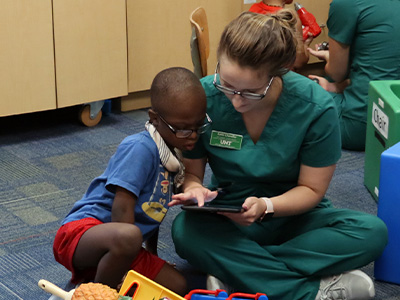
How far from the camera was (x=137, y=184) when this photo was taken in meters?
1.68

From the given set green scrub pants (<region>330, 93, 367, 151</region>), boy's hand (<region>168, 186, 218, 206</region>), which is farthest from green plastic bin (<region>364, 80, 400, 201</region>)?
boy's hand (<region>168, 186, 218, 206</region>)

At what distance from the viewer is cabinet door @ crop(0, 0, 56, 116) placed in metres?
2.97

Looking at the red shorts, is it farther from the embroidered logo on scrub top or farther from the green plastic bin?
the green plastic bin

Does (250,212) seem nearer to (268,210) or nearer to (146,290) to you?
(268,210)

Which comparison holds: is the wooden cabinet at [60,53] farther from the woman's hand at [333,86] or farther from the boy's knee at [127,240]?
the boy's knee at [127,240]

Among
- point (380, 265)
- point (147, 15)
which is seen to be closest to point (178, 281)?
point (380, 265)

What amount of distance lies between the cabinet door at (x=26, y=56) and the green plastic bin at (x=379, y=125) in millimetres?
1410

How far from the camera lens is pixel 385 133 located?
2.46 meters

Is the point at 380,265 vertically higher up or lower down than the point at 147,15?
lower down

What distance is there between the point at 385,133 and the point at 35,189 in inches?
50.5

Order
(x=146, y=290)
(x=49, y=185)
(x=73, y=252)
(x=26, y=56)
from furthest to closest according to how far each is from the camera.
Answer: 1. (x=26, y=56)
2. (x=49, y=185)
3. (x=73, y=252)
4. (x=146, y=290)

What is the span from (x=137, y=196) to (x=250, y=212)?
0.90 feet

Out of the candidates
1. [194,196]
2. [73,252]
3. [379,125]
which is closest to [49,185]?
[73,252]

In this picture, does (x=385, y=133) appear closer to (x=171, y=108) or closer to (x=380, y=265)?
(x=380, y=265)
